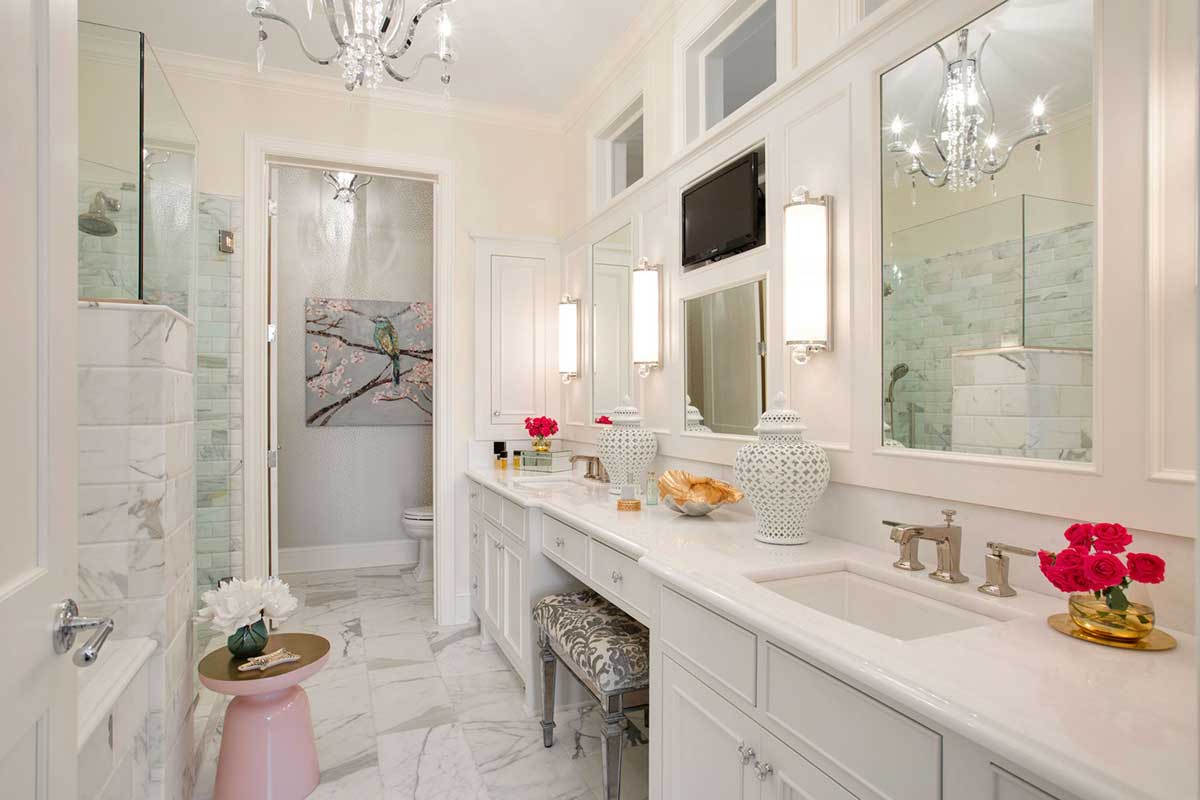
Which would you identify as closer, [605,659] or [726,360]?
[605,659]

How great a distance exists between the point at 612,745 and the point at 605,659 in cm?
25

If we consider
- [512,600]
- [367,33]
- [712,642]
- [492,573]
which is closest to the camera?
[712,642]

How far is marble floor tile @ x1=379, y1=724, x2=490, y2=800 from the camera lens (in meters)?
2.09

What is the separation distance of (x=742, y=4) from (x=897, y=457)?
5.34 ft

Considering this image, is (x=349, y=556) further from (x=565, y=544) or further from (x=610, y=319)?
(x=565, y=544)

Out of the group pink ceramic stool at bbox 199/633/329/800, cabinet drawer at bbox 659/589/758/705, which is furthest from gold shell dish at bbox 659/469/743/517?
pink ceramic stool at bbox 199/633/329/800

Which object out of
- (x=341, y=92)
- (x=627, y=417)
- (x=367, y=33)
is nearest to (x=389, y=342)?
(x=341, y=92)

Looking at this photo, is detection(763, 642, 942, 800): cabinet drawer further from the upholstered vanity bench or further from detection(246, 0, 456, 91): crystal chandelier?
detection(246, 0, 456, 91): crystal chandelier

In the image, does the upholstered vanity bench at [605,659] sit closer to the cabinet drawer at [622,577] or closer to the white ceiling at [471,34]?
the cabinet drawer at [622,577]

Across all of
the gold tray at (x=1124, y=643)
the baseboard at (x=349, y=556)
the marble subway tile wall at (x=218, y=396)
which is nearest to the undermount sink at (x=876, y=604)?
the gold tray at (x=1124, y=643)

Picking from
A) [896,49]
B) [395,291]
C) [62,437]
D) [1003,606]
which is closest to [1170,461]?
[1003,606]

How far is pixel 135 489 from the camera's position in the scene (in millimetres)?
1707

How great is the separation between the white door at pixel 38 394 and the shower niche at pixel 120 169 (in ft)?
3.10

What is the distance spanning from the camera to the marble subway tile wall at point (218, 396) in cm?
313
